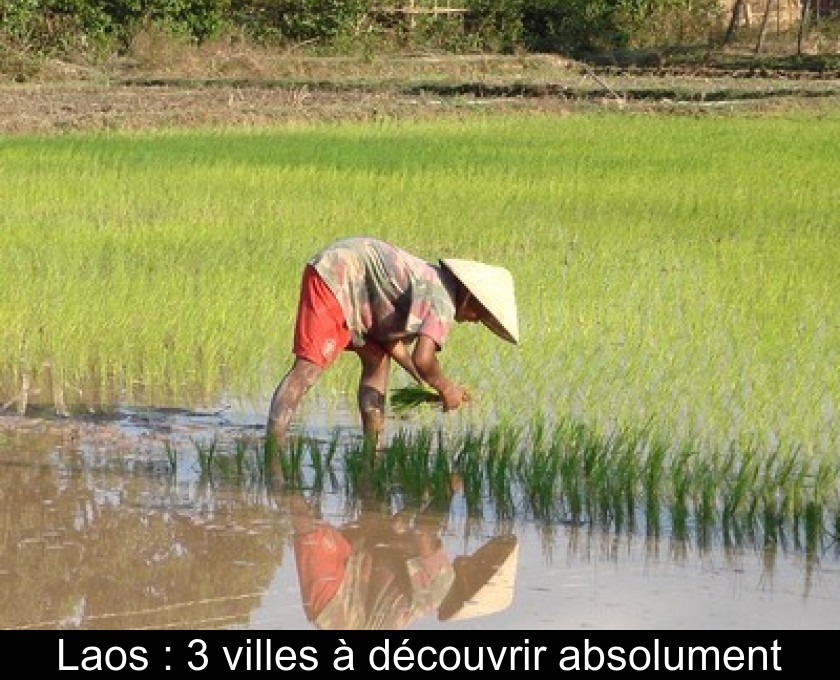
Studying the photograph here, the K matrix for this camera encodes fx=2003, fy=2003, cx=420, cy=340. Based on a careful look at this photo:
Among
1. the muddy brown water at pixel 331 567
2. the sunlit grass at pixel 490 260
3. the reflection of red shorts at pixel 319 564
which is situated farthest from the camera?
the sunlit grass at pixel 490 260

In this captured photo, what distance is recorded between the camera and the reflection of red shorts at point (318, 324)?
16.3 feet

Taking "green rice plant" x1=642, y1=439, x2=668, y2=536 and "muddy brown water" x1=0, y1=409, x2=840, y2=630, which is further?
"green rice plant" x1=642, y1=439, x2=668, y2=536

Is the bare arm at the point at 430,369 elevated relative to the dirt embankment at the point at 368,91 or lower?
elevated

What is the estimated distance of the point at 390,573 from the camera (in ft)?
13.7

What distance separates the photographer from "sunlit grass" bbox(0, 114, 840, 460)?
590cm

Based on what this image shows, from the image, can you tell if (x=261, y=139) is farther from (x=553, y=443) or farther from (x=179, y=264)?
(x=553, y=443)

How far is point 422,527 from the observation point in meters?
4.50

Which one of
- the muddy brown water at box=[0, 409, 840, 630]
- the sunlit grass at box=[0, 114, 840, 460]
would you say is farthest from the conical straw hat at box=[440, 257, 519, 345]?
the muddy brown water at box=[0, 409, 840, 630]

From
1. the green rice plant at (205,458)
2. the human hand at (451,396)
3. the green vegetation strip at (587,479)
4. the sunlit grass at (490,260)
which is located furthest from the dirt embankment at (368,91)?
the human hand at (451,396)

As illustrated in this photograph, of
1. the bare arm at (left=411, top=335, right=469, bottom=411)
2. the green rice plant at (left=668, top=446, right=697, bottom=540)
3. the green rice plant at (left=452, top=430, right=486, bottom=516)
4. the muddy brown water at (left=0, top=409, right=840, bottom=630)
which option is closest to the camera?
the muddy brown water at (left=0, top=409, right=840, bottom=630)

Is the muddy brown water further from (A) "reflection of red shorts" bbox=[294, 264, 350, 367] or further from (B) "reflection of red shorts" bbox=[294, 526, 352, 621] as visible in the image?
(A) "reflection of red shorts" bbox=[294, 264, 350, 367]

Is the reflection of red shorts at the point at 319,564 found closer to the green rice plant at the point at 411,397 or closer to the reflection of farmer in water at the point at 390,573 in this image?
the reflection of farmer in water at the point at 390,573

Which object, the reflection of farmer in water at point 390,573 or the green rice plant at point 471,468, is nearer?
the reflection of farmer in water at point 390,573

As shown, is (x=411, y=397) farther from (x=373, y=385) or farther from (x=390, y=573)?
(x=390, y=573)
